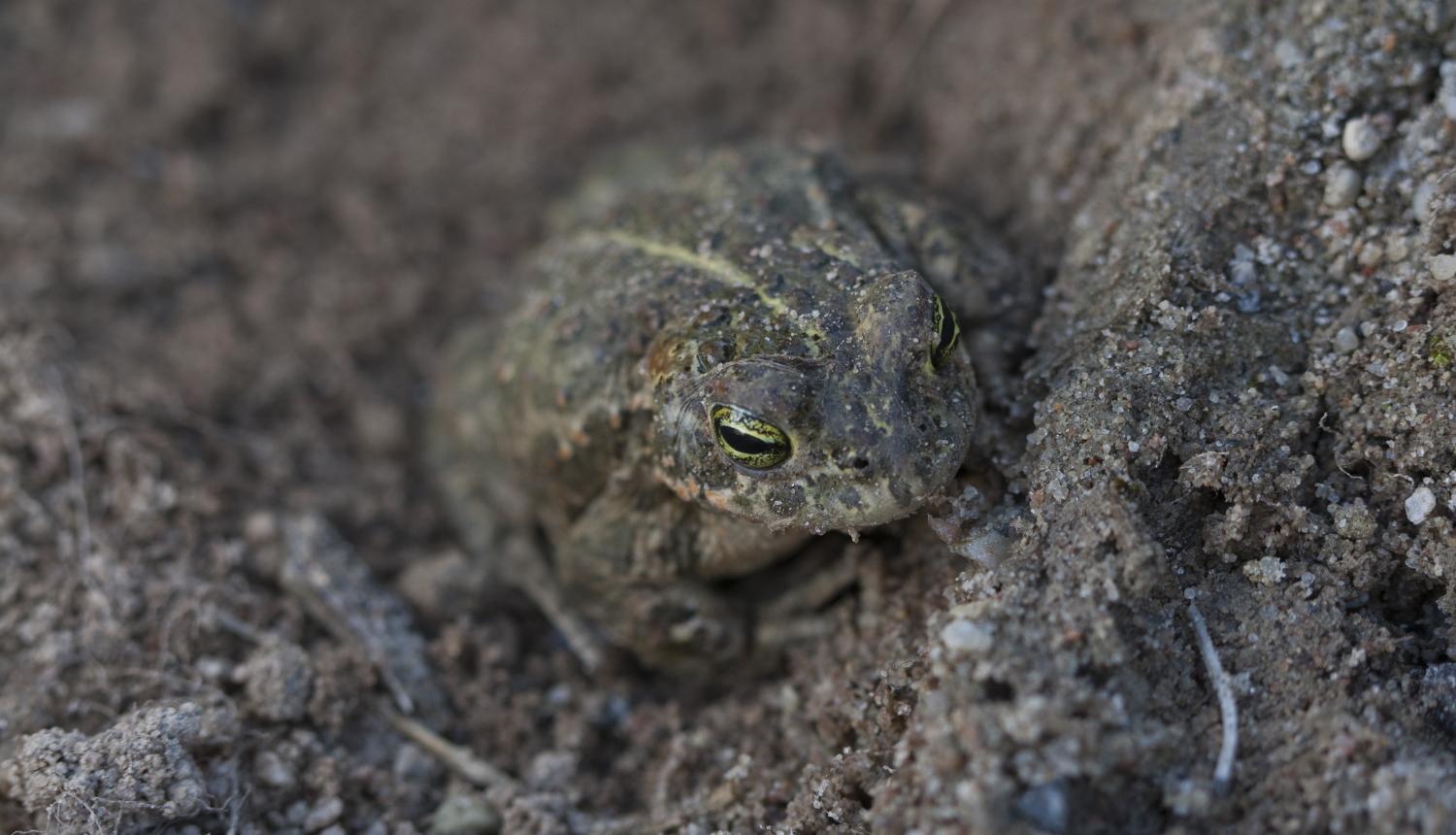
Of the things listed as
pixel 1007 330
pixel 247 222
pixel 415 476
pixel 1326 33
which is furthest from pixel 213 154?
pixel 1326 33

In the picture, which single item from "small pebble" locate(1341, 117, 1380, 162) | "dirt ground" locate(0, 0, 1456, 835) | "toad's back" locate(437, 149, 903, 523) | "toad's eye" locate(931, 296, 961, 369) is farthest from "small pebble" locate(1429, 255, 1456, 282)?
"toad's back" locate(437, 149, 903, 523)

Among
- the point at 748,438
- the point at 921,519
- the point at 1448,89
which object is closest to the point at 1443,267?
the point at 1448,89

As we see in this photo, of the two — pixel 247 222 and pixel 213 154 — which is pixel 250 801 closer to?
pixel 247 222

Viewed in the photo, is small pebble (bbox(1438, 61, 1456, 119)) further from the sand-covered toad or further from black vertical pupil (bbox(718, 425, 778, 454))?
black vertical pupil (bbox(718, 425, 778, 454))

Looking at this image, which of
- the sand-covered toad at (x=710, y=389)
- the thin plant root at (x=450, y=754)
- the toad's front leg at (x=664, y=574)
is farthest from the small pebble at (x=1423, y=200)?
the thin plant root at (x=450, y=754)

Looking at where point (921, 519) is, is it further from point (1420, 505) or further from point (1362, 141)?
Result: point (1362, 141)
